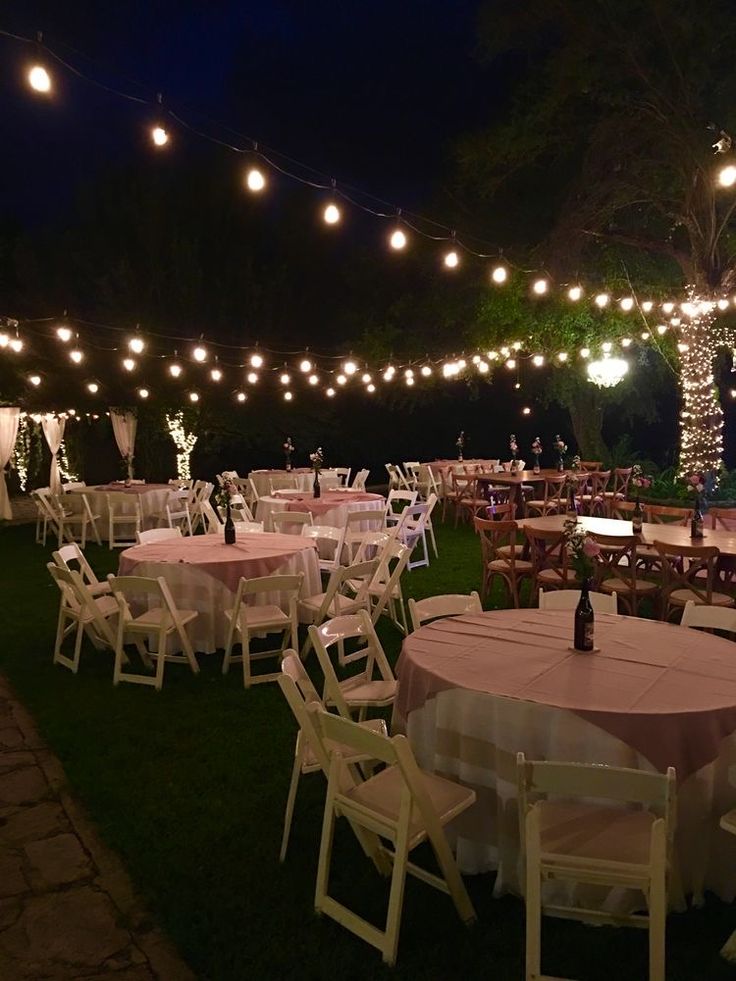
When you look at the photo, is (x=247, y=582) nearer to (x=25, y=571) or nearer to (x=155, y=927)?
(x=155, y=927)

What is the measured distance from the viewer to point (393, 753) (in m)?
2.26

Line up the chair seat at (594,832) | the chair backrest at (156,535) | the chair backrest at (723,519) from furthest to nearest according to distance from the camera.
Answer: the chair backrest at (723,519) → the chair backrest at (156,535) → the chair seat at (594,832)

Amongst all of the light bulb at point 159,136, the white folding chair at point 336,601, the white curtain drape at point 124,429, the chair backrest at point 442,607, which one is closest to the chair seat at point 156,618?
the white folding chair at point 336,601

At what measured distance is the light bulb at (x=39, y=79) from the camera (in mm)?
3980

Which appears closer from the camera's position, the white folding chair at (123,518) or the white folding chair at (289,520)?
the white folding chair at (289,520)

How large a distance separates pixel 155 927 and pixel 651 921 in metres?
1.60

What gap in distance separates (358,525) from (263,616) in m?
3.63

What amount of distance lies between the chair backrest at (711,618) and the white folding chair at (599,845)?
1522 mm

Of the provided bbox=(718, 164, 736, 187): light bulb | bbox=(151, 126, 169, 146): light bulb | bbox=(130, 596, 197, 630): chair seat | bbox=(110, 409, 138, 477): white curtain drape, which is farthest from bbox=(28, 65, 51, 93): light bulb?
bbox=(110, 409, 138, 477): white curtain drape

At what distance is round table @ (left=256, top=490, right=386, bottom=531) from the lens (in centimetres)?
852

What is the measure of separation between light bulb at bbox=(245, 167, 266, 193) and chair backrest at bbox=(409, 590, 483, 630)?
3.38 m

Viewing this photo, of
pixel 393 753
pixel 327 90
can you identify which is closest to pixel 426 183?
pixel 327 90

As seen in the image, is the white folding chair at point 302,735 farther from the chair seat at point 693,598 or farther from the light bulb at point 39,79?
the light bulb at point 39,79

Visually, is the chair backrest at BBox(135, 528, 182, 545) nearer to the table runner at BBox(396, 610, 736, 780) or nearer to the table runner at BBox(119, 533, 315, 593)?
the table runner at BBox(119, 533, 315, 593)
